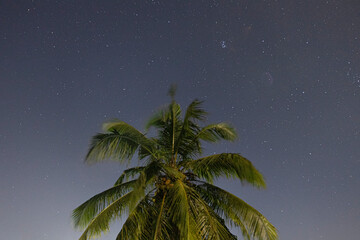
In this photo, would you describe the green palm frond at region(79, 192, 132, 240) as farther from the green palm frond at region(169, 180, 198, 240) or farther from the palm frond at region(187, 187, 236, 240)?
the palm frond at region(187, 187, 236, 240)

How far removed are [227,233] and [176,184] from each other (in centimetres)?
185

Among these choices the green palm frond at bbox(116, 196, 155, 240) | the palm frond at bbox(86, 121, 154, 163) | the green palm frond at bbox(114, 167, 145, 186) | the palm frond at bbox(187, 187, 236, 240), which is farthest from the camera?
the green palm frond at bbox(114, 167, 145, 186)

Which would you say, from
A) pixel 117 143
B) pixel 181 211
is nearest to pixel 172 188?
pixel 181 211

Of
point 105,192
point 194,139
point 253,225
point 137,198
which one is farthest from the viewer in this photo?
point 194,139

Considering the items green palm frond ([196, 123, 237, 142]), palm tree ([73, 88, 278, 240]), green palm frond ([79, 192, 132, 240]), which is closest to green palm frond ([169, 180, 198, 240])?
palm tree ([73, 88, 278, 240])

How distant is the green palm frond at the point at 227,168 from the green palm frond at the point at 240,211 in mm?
545

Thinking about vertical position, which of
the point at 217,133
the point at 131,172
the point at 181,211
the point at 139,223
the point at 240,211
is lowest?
the point at 139,223

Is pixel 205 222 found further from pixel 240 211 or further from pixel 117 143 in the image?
pixel 117 143

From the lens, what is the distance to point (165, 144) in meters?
10.2

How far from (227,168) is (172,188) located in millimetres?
1980

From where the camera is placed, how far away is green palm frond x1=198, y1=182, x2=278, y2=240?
323 inches

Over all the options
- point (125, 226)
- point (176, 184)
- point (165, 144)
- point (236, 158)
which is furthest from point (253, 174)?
point (125, 226)

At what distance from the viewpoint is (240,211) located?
8.80 metres

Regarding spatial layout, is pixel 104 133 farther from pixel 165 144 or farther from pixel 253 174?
pixel 253 174
